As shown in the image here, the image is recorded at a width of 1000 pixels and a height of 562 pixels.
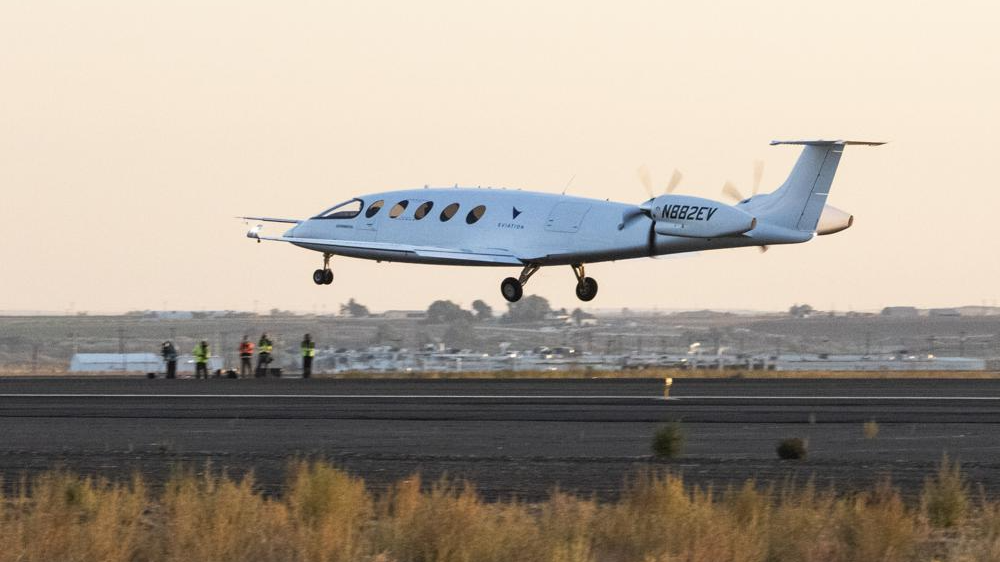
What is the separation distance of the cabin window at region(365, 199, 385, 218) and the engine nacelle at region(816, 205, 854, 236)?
14.5 meters

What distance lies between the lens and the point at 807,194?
44406 mm

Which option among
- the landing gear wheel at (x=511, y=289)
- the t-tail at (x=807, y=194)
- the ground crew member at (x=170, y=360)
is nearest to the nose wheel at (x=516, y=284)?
the landing gear wheel at (x=511, y=289)

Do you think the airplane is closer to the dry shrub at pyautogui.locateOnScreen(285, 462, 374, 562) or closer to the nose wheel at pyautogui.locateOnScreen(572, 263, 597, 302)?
the nose wheel at pyautogui.locateOnScreen(572, 263, 597, 302)

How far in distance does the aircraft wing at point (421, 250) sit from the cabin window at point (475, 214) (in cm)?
89

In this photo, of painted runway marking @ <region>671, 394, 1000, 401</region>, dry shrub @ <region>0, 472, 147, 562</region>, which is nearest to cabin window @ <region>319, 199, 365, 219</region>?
painted runway marking @ <region>671, 394, 1000, 401</region>

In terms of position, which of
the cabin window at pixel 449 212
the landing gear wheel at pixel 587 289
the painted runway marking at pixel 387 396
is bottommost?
the painted runway marking at pixel 387 396

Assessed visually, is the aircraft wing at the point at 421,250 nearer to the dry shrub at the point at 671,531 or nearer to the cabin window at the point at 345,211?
the cabin window at the point at 345,211

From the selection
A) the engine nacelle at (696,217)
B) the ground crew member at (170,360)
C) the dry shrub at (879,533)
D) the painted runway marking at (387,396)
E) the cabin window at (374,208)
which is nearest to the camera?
the dry shrub at (879,533)

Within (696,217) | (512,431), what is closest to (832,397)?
(696,217)

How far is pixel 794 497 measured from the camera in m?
19.5

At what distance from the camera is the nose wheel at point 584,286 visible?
48.6 m

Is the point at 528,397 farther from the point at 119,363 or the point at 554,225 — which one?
the point at 119,363

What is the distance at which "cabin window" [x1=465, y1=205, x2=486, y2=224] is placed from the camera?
1964 inches

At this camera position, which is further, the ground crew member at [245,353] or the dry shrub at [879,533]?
the ground crew member at [245,353]
